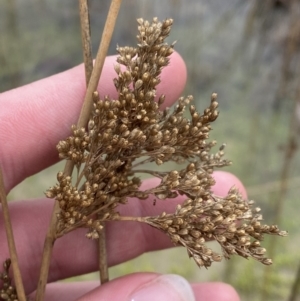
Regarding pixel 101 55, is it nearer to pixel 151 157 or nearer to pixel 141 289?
pixel 151 157

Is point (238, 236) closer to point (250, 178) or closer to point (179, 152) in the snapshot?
point (179, 152)

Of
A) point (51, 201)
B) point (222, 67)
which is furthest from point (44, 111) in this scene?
point (222, 67)

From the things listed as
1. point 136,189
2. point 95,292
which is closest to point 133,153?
point 136,189

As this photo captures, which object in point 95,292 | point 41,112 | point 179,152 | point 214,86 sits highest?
point 214,86

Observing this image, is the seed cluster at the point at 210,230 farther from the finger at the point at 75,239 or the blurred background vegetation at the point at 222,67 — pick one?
the blurred background vegetation at the point at 222,67

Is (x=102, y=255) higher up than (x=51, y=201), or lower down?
lower down

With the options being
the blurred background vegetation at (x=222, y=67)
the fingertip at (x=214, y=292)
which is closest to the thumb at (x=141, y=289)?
the fingertip at (x=214, y=292)
